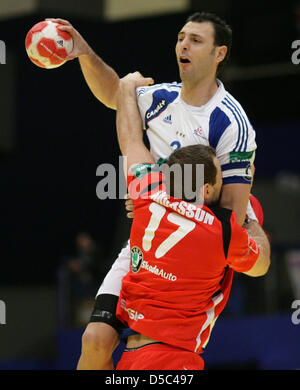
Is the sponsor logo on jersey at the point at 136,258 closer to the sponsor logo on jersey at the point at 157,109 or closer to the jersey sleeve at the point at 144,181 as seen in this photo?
the jersey sleeve at the point at 144,181

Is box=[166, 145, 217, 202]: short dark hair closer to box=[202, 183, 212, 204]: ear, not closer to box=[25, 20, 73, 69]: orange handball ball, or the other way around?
box=[202, 183, 212, 204]: ear

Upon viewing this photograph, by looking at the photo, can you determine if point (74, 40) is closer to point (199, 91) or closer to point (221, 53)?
point (199, 91)

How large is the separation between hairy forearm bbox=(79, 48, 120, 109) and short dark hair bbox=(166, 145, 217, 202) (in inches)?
46.7

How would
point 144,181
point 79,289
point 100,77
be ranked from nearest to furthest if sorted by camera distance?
point 144,181, point 100,77, point 79,289

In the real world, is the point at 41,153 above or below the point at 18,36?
below

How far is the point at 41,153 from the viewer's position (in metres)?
18.1

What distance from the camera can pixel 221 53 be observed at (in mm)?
5852

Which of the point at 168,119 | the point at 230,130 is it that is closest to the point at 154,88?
the point at 168,119

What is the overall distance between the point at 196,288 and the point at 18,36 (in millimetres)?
13459

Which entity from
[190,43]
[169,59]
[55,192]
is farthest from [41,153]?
[190,43]

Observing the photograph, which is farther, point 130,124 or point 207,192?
point 130,124

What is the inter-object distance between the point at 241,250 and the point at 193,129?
110cm

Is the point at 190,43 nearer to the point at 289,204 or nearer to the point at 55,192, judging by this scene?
the point at 289,204

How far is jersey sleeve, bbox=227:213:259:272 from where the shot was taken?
5.00 meters
